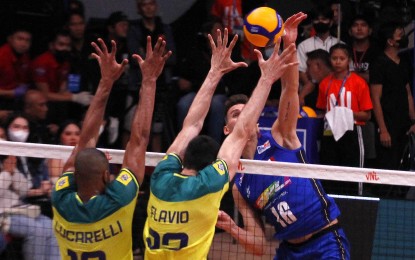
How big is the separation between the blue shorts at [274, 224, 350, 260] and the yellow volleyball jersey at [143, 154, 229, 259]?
1386mm

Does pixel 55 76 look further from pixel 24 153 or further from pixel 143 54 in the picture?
pixel 24 153

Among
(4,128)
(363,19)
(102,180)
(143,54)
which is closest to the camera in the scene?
Answer: (102,180)

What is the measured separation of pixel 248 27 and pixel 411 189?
399 cm

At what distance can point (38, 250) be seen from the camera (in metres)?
9.89

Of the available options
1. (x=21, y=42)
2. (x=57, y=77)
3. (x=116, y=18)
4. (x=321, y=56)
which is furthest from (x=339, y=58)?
(x=21, y=42)

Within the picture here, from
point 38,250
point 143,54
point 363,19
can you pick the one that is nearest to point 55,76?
point 143,54

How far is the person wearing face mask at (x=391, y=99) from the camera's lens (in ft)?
42.2

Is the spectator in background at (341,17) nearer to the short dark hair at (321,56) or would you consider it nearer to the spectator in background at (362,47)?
the spectator in background at (362,47)

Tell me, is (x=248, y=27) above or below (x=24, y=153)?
above

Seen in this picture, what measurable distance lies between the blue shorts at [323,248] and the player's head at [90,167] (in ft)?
6.66

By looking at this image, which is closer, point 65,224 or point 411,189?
point 65,224

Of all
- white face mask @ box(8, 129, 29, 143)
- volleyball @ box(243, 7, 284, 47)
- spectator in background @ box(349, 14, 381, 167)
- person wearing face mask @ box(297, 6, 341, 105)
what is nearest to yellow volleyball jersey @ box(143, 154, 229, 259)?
volleyball @ box(243, 7, 284, 47)

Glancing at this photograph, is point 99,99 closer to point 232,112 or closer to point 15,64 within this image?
point 232,112

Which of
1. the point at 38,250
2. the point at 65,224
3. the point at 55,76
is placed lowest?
the point at 38,250
